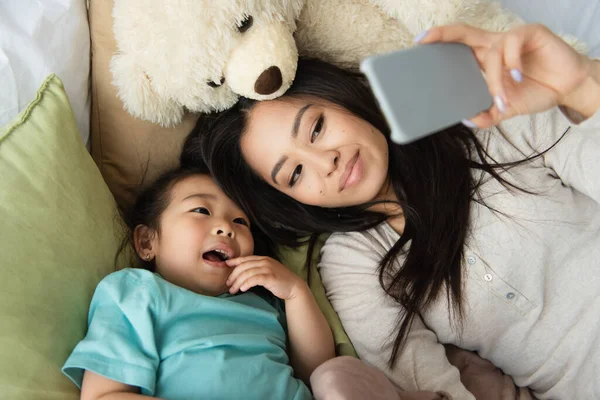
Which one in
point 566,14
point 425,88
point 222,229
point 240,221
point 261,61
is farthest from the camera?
point 566,14

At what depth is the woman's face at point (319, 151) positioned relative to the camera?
1.07m

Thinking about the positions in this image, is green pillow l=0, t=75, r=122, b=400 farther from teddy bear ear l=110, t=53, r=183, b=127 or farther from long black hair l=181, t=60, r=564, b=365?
long black hair l=181, t=60, r=564, b=365

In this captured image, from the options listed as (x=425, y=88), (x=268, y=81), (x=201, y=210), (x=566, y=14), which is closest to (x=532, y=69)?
(x=425, y=88)

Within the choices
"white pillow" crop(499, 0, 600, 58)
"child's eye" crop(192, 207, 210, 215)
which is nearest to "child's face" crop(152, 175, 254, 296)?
"child's eye" crop(192, 207, 210, 215)

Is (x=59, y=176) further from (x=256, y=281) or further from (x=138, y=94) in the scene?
(x=256, y=281)

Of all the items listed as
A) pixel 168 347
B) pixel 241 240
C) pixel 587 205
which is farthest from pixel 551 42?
pixel 168 347

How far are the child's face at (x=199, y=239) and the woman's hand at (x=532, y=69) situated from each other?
1.83 ft

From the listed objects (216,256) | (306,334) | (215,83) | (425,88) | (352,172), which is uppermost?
(425,88)

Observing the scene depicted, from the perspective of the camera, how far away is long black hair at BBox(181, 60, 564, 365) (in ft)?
3.70

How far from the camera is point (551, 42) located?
2.76 ft

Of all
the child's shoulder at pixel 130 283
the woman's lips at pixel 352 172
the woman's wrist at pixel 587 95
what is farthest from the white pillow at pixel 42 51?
the woman's wrist at pixel 587 95

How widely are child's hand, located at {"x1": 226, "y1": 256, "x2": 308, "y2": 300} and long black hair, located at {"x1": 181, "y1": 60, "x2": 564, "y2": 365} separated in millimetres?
180

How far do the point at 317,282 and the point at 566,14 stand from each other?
41.0 inches

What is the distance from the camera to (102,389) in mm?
894
